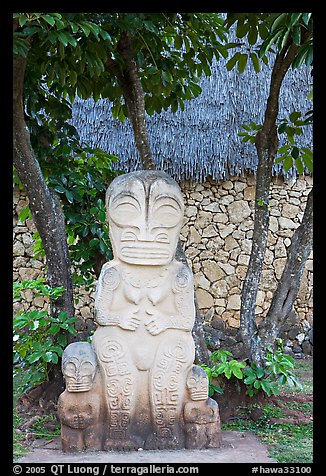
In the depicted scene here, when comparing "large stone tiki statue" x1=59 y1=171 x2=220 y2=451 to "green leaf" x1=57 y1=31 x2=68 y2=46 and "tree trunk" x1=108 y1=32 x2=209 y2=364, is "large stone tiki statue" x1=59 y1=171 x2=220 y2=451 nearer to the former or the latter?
"tree trunk" x1=108 y1=32 x2=209 y2=364

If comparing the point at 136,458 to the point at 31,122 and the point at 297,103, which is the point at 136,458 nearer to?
the point at 31,122

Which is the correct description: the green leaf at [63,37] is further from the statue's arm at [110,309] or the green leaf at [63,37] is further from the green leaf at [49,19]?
the statue's arm at [110,309]

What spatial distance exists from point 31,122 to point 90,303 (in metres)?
3.94

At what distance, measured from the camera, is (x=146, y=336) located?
A: 4.41 m

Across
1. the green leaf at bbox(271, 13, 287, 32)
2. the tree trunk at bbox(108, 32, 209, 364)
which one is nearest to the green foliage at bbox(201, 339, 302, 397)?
the tree trunk at bbox(108, 32, 209, 364)

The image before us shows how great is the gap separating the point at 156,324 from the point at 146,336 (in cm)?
11

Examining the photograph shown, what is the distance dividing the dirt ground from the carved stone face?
452 mm

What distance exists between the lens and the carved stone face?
4191 mm

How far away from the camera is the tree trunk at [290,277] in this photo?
17.9ft

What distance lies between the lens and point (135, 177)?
15.0 ft

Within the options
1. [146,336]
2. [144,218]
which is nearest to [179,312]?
[146,336]

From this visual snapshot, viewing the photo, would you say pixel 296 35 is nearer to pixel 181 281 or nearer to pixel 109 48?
pixel 109 48

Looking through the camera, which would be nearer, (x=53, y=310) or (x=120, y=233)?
(x=120, y=233)

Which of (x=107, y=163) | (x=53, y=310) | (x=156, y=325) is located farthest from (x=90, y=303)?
(x=156, y=325)
